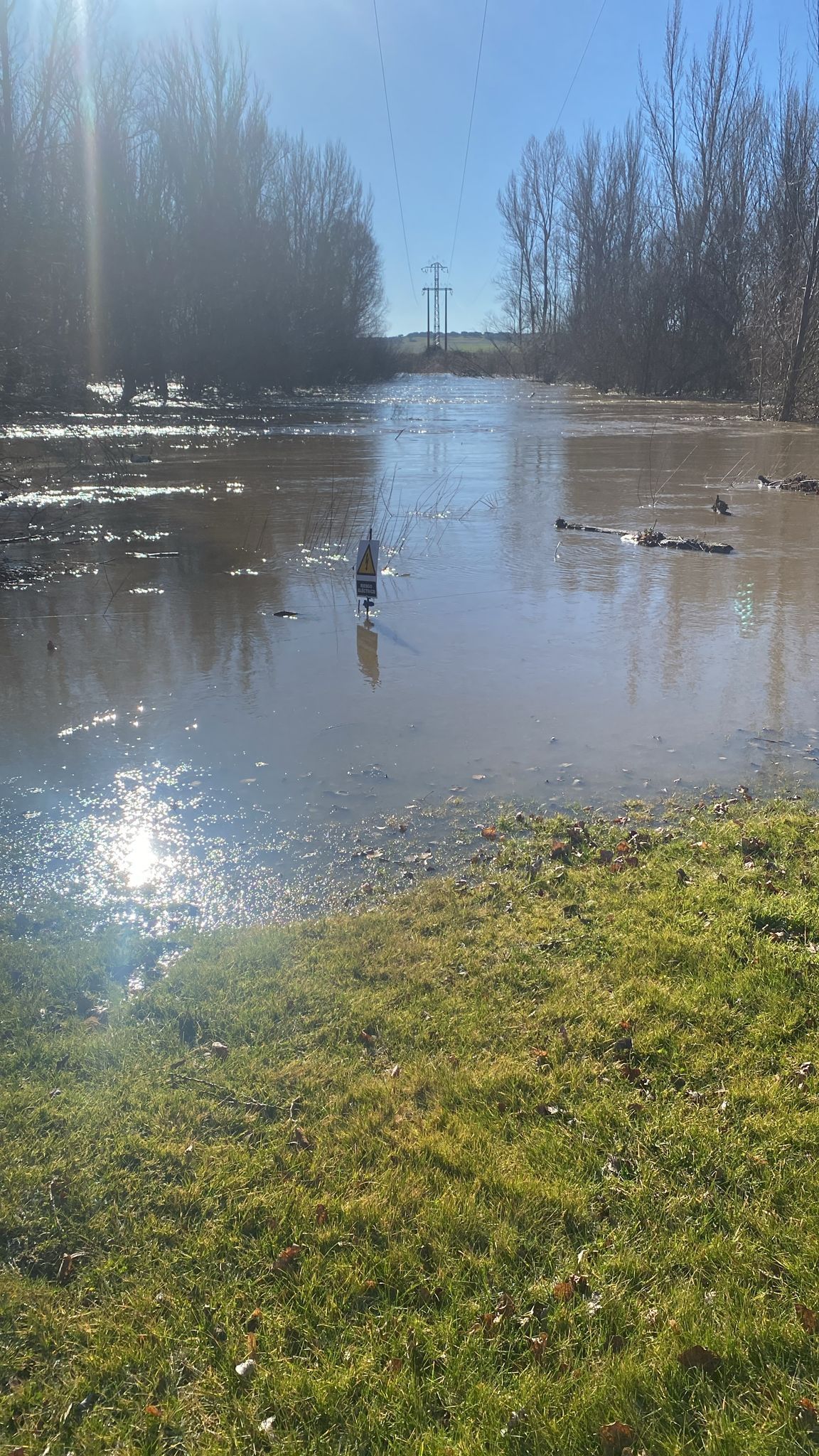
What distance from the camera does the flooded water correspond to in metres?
5.09

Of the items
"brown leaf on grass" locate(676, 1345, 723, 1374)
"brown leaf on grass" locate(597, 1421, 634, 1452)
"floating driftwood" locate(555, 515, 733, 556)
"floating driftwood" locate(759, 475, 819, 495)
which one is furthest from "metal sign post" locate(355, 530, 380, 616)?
"floating driftwood" locate(759, 475, 819, 495)

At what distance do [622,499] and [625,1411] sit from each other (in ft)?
52.6

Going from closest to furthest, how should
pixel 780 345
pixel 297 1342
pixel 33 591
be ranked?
pixel 297 1342
pixel 33 591
pixel 780 345

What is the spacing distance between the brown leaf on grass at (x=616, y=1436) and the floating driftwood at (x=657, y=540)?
1115 cm

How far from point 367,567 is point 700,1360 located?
23.7ft

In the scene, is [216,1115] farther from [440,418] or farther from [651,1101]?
[440,418]

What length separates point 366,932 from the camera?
4211 millimetres

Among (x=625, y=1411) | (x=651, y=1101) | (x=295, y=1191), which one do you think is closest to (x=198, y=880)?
(x=295, y=1191)

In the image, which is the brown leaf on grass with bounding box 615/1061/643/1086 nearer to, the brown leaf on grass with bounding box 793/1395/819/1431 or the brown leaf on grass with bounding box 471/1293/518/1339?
the brown leaf on grass with bounding box 471/1293/518/1339

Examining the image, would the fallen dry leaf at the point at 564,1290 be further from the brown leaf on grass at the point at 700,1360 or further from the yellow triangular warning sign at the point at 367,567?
the yellow triangular warning sign at the point at 367,567

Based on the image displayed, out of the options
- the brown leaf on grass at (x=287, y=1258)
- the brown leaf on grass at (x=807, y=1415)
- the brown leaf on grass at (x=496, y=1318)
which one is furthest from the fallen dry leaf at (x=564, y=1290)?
the brown leaf on grass at (x=287, y=1258)

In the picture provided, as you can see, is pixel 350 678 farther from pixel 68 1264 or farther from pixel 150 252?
pixel 150 252

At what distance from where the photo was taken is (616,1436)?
206 cm

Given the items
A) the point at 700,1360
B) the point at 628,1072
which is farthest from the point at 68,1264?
the point at 628,1072
